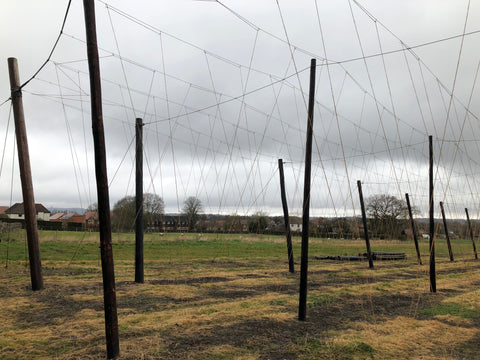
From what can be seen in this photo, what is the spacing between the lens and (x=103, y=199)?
6355mm

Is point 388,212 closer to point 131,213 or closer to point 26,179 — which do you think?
point 131,213

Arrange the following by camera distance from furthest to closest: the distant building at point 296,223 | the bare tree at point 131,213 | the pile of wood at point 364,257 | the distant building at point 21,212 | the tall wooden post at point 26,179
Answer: the distant building at point 21,212 → the distant building at point 296,223 → the bare tree at point 131,213 → the pile of wood at point 364,257 → the tall wooden post at point 26,179

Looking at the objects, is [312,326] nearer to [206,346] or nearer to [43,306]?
[206,346]

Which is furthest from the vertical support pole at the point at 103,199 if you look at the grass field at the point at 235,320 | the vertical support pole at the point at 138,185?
the vertical support pole at the point at 138,185

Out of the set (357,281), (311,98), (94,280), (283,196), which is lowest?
(357,281)

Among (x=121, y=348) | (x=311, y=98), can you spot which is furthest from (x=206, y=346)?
(x=311, y=98)

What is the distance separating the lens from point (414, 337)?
8172mm

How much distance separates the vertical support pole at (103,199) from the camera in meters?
6.25

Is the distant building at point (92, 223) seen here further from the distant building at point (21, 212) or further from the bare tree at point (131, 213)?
the distant building at point (21, 212)

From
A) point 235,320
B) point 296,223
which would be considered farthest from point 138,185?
point 296,223

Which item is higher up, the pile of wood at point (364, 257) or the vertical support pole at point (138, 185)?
the vertical support pole at point (138, 185)

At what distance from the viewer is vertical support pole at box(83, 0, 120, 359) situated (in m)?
6.25

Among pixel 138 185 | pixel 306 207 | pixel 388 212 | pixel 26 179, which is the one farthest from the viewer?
pixel 388 212

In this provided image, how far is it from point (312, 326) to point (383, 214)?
224 feet
